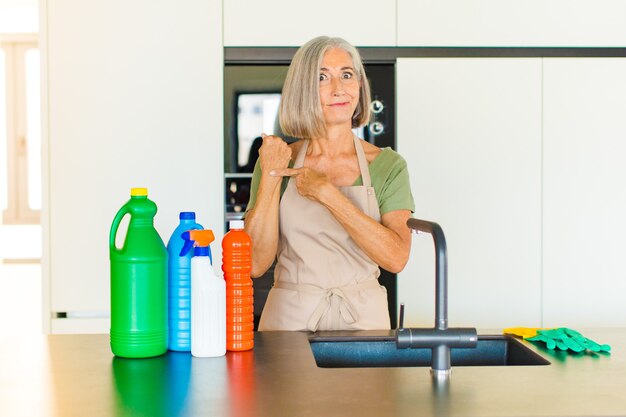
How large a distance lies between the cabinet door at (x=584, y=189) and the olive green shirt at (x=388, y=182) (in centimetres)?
106

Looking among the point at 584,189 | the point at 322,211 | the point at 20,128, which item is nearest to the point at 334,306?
the point at 322,211

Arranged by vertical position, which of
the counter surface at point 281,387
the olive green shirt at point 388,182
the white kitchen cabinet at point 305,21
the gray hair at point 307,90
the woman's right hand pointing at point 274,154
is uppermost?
the white kitchen cabinet at point 305,21

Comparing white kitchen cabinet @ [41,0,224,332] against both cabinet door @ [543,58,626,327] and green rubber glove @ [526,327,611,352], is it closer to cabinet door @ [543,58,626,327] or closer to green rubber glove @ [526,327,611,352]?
cabinet door @ [543,58,626,327]

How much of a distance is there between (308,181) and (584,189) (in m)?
1.43

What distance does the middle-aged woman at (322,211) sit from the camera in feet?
6.40

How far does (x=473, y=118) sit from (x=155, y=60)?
1.17 metres

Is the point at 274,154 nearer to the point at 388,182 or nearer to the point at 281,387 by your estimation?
the point at 388,182

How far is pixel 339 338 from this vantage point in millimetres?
1706

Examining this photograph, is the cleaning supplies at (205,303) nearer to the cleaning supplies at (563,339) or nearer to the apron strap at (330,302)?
the apron strap at (330,302)

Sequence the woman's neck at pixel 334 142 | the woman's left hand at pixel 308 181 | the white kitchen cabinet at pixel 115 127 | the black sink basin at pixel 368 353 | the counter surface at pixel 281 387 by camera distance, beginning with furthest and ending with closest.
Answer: the white kitchen cabinet at pixel 115 127
the woman's neck at pixel 334 142
the woman's left hand at pixel 308 181
the black sink basin at pixel 368 353
the counter surface at pixel 281 387

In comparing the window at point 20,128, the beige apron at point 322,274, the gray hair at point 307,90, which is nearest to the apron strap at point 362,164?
the beige apron at point 322,274

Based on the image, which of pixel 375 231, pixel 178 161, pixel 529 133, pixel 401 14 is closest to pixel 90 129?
pixel 178 161

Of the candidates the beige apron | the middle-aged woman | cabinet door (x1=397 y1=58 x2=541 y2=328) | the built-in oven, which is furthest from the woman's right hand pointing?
cabinet door (x1=397 y1=58 x2=541 y2=328)

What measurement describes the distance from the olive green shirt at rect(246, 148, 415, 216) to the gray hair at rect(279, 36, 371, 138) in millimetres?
148
